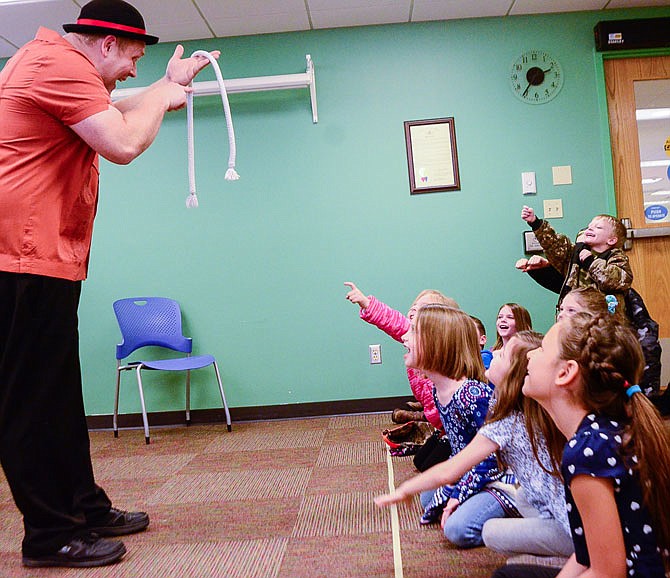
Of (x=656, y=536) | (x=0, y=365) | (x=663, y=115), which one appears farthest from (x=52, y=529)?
(x=663, y=115)

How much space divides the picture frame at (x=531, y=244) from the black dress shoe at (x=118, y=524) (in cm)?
266

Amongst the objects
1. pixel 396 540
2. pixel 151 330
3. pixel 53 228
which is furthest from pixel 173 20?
pixel 396 540

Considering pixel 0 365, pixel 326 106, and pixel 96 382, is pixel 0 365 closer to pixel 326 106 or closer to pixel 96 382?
pixel 96 382

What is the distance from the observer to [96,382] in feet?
12.6

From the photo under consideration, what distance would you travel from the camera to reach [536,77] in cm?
375

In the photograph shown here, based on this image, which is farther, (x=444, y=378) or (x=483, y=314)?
(x=483, y=314)

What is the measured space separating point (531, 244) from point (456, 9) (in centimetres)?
145

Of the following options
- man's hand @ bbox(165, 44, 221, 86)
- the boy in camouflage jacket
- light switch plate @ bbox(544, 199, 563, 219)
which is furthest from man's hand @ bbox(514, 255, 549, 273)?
man's hand @ bbox(165, 44, 221, 86)

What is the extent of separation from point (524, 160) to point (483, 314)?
0.97 m

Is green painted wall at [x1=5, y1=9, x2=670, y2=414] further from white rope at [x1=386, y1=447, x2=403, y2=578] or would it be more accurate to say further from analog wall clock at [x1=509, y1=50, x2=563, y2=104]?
white rope at [x1=386, y1=447, x2=403, y2=578]

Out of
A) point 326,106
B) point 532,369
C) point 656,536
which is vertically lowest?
point 656,536

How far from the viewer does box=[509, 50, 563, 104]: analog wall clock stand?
12.3ft

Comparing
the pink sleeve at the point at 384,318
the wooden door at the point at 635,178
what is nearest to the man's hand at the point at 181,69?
the pink sleeve at the point at 384,318

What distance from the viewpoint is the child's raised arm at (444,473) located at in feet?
3.78
